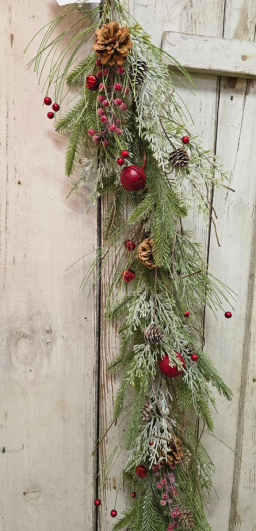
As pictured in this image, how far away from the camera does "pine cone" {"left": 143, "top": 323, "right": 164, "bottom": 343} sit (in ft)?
2.12

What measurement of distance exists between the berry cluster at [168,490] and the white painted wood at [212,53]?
751 mm

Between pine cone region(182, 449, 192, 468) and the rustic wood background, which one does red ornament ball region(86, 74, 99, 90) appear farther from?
pine cone region(182, 449, 192, 468)

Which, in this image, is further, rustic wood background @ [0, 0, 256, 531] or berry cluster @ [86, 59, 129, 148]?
rustic wood background @ [0, 0, 256, 531]

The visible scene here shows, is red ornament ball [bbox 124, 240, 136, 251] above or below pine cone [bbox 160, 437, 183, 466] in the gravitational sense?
above

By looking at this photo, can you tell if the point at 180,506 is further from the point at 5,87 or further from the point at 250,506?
the point at 5,87

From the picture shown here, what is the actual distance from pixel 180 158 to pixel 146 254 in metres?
0.17

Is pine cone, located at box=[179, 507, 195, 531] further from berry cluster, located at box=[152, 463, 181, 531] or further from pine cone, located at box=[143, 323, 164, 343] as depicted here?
pine cone, located at box=[143, 323, 164, 343]

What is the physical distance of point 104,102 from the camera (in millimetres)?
625

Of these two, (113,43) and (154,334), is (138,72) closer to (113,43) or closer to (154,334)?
(113,43)

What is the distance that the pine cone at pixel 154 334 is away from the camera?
65 cm

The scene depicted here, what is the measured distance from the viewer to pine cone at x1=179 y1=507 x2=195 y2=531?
0.73 metres

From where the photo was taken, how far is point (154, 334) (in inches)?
25.5

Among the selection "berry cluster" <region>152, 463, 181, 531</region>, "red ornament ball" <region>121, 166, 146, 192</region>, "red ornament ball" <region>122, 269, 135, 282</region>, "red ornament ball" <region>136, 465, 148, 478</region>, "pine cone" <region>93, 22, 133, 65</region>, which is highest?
"pine cone" <region>93, 22, 133, 65</region>

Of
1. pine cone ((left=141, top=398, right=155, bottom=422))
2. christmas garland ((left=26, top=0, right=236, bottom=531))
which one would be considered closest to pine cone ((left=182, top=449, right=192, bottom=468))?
christmas garland ((left=26, top=0, right=236, bottom=531))
